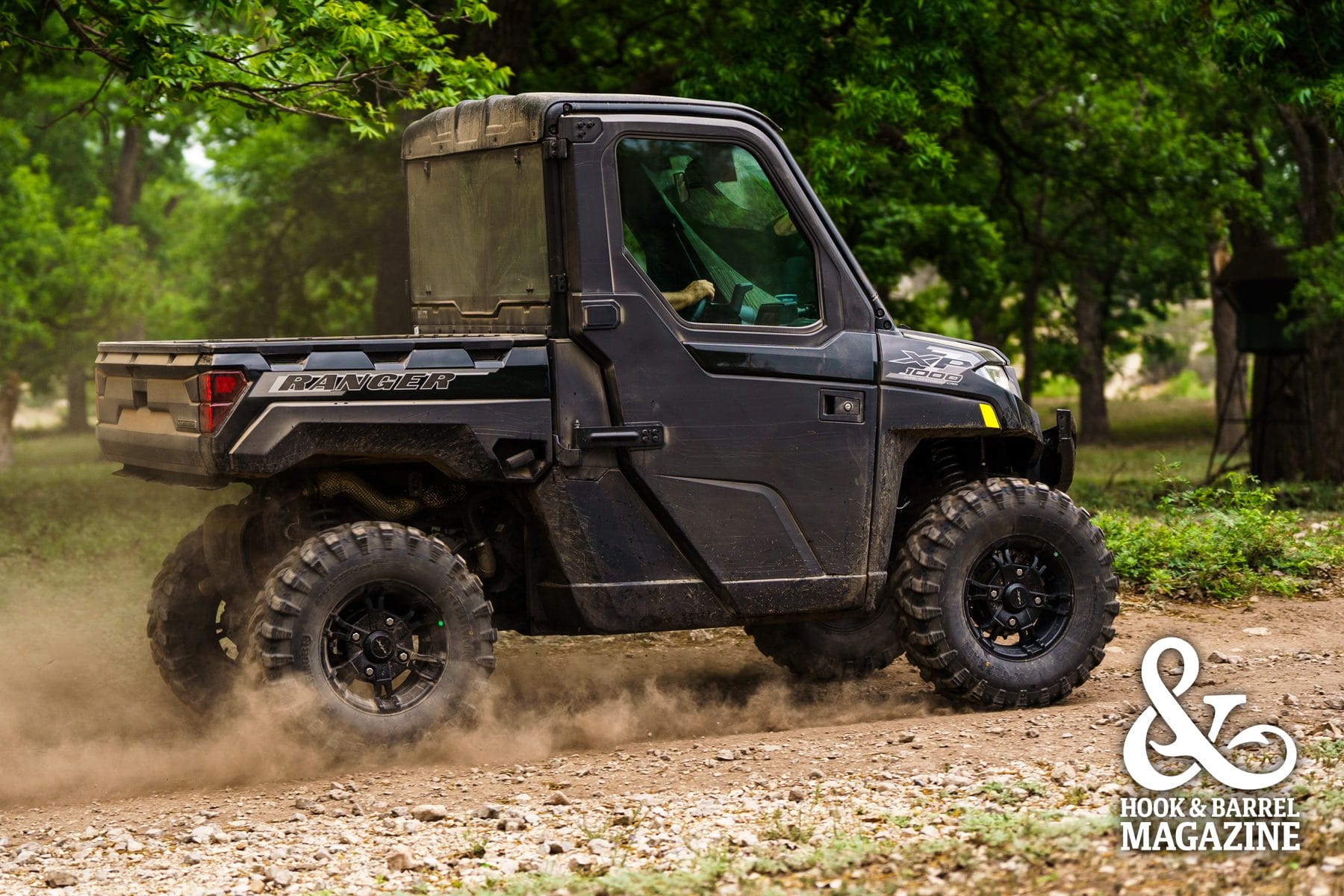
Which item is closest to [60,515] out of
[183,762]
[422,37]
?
[422,37]

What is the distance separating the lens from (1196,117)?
22.0 metres

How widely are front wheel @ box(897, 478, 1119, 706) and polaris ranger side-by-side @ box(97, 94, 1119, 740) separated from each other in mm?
13

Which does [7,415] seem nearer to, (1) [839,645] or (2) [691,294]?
(1) [839,645]

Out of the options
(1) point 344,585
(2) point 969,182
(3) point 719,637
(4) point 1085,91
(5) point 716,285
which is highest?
(4) point 1085,91

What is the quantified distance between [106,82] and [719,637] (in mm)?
6173

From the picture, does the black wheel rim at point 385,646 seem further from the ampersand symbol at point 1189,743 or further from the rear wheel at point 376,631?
the ampersand symbol at point 1189,743

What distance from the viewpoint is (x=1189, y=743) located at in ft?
18.7

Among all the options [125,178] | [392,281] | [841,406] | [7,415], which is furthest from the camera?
[125,178]

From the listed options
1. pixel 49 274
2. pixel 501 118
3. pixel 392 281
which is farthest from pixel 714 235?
pixel 49 274

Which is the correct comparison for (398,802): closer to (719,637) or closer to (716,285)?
(716,285)

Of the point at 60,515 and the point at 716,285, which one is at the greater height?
the point at 716,285

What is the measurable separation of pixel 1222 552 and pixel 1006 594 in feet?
13.0

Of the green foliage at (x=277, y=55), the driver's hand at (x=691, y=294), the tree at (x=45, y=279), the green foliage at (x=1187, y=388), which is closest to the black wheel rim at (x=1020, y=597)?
the driver's hand at (x=691, y=294)

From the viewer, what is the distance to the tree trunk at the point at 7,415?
100ft
